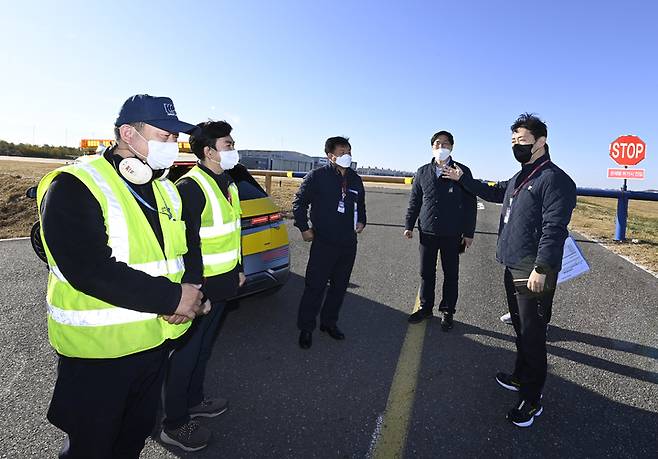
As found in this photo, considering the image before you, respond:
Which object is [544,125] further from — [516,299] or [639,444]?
[639,444]

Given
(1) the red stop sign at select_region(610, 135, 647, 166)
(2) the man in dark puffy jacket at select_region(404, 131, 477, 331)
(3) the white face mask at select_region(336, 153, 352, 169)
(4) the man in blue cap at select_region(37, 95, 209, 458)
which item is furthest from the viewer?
(1) the red stop sign at select_region(610, 135, 647, 166)

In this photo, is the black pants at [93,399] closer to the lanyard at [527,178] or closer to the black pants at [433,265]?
the lanyard at [527,178]

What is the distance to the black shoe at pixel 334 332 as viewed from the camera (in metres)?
3.79

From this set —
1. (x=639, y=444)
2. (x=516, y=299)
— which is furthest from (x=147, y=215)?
(x=639, y=444)

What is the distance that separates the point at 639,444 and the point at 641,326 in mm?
2399

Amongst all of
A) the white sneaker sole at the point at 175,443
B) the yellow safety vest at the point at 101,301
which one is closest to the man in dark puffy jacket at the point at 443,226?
the white sneaker sole at the point at 175,443

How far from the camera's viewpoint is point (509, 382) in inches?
120

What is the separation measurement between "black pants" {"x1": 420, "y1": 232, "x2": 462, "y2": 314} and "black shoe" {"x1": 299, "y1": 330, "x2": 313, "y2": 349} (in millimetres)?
1399

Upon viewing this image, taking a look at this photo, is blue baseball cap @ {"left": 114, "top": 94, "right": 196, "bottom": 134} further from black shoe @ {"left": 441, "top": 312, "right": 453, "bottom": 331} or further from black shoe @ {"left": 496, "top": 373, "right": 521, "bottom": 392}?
black shoe @ {"left": 441, "top": 312, "right": 453, "bottom": 331}

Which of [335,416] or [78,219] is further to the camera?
[335,416]

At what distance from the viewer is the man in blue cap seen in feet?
4.61

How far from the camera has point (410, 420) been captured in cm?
259

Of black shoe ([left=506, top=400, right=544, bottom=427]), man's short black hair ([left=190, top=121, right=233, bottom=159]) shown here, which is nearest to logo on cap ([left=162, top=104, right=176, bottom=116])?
man's short black hair ([left=190, top=121, right=233, bottom=159])

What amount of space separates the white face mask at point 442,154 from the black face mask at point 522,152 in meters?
1.13
